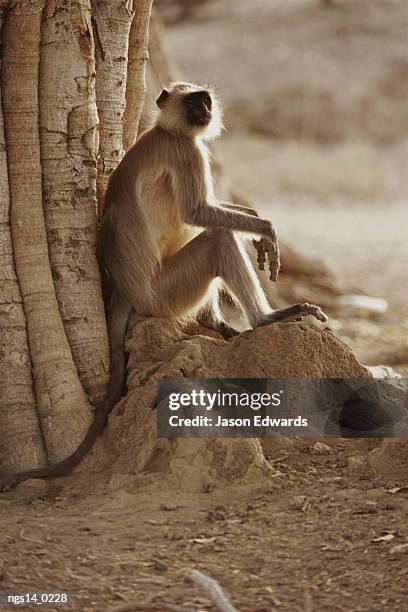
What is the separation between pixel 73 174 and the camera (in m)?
4.97

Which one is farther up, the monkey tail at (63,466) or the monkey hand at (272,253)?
the monkey hand at (272,253)

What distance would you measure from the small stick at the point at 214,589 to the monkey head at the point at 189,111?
2346 millimetres

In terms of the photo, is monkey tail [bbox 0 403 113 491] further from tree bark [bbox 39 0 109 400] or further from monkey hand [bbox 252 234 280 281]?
monkey hand [bbox 252 234 280 281]

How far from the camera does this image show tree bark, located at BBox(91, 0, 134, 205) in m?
5.14

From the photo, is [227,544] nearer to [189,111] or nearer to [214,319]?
[214,319]

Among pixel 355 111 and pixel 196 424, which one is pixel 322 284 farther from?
pixel 355 111

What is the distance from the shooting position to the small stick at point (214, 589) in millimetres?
3492

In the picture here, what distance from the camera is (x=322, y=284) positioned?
10.7 meters

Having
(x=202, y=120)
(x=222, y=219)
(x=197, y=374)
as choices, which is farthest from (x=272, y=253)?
(x=197, y=374)

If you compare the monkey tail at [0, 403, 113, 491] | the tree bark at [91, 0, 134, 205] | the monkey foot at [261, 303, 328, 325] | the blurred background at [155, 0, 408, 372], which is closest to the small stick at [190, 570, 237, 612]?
the monkey tail at [0, 403, 113, 491]

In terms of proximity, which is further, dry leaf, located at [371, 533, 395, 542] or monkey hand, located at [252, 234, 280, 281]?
monkey hand, located at [252, 234, 280, 281]

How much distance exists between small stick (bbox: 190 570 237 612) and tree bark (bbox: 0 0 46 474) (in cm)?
130

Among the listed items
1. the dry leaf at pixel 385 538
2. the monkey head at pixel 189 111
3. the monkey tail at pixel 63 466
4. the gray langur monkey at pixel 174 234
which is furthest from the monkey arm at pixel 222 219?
the dry leaf at pixel 385 538

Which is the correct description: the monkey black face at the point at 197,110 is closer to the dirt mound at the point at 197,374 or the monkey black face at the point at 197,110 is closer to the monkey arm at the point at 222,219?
the monkey arm at the point at 222,219
